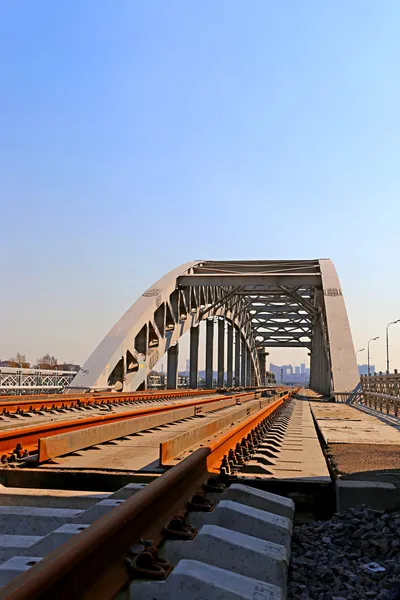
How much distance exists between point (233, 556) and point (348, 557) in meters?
0.88

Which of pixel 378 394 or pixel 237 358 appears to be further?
pixel 237 358

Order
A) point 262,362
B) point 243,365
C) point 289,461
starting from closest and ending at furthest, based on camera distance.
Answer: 1. point 289,461
2. point 243,365
3. point 262,362

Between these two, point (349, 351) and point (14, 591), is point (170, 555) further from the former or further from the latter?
point (349, 351)

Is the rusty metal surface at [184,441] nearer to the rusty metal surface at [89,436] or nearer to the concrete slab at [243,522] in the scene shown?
the rusty metal surface at [89,436]

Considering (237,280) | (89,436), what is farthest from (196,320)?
(89,436)

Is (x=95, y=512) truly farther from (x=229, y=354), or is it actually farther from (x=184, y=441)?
(x=229, y=354)

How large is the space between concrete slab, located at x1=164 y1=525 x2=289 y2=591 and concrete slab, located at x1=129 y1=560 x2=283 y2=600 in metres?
0.23

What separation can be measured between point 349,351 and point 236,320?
27331mm

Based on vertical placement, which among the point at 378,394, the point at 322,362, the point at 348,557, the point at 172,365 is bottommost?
the point at 348,557

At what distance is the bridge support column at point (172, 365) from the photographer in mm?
31047

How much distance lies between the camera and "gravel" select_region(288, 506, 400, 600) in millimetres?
2640

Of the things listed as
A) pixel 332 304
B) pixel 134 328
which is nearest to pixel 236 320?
pixel 332 304

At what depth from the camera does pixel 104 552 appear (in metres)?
2.25

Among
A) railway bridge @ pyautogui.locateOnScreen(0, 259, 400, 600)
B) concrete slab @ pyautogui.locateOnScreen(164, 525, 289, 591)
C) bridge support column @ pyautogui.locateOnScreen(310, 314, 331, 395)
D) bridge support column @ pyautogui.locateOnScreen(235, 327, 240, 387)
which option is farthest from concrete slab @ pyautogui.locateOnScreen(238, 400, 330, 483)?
bridge support column @ pyautogui.locateOnScreen(235, 327, 240, 387)
